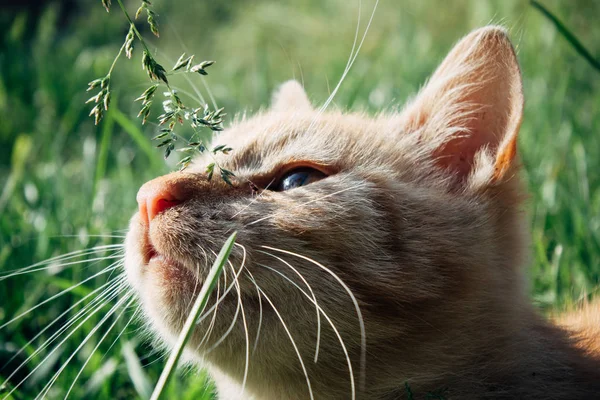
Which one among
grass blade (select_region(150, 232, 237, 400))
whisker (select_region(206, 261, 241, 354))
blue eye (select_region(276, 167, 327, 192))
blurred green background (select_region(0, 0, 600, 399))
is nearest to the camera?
grass blade (select_region(150, 232, 237, 400))

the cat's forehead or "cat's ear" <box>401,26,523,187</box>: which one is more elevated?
"cat's ear" <box>401,26,523,187</box>

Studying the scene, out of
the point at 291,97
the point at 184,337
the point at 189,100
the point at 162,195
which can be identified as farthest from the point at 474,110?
the point at 189,100

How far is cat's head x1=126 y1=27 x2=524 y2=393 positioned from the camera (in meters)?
1.79

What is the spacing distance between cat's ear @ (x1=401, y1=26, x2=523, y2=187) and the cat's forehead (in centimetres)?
18

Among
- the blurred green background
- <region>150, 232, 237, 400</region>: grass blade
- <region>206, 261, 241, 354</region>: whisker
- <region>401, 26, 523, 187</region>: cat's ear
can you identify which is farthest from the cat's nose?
<region>401, 26, 523, 187</region>: cat's ear

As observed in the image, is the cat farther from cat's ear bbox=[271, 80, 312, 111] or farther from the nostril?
cat's ear bbox=[271, 80, 312, 111]

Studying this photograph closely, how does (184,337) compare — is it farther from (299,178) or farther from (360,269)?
(299,178)

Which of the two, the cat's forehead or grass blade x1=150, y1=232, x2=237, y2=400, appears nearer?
grass blade x1=150, y1=232, x2=237, y2=400

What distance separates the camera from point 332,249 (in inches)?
72.8

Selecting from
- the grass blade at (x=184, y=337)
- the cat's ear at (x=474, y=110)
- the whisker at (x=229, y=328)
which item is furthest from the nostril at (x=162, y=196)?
the cat's ear at (x=474, y=110)

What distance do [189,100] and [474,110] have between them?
4005mm

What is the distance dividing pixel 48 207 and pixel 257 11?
583cm

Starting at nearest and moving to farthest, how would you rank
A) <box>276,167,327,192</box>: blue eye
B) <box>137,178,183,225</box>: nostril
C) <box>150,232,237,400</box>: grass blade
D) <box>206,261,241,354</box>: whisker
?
<box>150,232,237,400</box>: grass blade → <box>206,261,241,354</box>: whisker → <box>137,178,183,225</box>: nostril → <box>276,167,327,192</box>: blue eye

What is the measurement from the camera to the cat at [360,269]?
5.90ft
